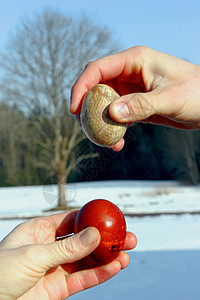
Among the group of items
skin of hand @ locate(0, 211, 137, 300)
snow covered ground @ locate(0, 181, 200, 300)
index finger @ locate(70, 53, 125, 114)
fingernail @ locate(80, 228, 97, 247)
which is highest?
index finger @ locate(70, 53, 125, 114)

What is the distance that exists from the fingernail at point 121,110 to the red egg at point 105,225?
2.10ft

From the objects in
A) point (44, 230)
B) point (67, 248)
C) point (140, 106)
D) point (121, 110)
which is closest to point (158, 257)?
point (44, 230)

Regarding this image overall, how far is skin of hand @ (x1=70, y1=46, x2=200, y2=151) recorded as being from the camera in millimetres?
1880

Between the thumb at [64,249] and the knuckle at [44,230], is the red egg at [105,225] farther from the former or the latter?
the knuckle at [44,230]

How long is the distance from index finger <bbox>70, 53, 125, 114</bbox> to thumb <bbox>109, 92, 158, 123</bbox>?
47cm

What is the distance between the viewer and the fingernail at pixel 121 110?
1.70 metres

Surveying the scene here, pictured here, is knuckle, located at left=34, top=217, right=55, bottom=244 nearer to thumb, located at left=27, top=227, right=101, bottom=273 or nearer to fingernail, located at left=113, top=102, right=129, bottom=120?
thumb, located at left=27, top=227, right=101, bottom=273

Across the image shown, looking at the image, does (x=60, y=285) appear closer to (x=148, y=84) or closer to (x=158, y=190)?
(x=148, y=84)

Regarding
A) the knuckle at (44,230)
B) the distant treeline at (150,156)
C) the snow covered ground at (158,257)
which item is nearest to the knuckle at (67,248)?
the snow covered ground at (158,257)

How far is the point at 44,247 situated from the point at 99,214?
388 millimetres

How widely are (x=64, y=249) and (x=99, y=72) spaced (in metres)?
1.26

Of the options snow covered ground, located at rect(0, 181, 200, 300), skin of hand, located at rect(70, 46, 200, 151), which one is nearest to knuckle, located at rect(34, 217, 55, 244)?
snow covered ground, located at rect(0, 181, 200, 300)

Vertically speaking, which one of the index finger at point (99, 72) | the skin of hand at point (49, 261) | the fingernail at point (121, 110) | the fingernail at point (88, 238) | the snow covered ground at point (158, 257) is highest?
the index finger at point (99, 72)

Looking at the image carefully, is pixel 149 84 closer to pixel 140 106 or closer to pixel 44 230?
pixel 140 106
